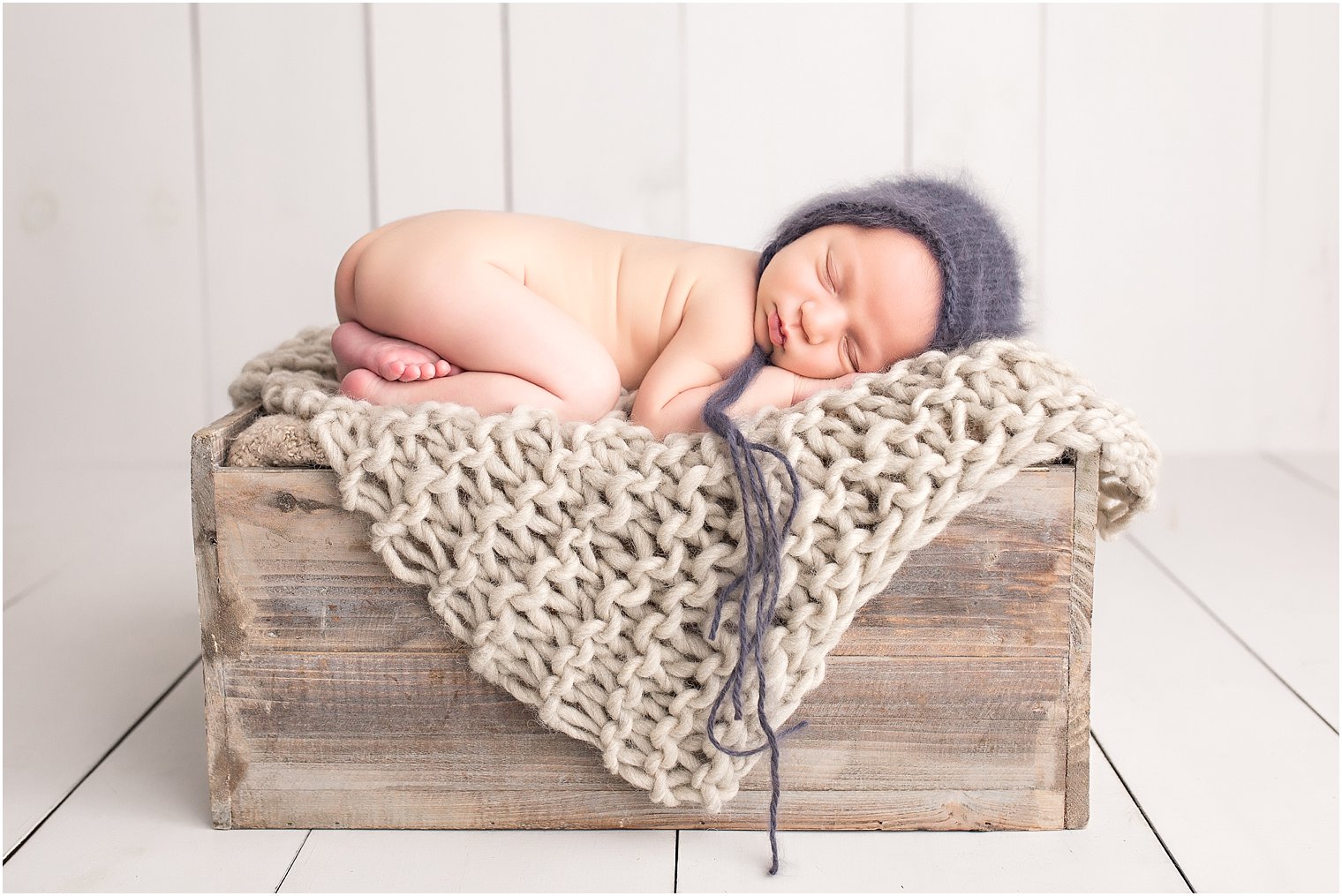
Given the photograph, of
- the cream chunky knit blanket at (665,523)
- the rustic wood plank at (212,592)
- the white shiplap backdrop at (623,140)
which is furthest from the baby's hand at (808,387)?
the white shiplap backdrop at (623,140)

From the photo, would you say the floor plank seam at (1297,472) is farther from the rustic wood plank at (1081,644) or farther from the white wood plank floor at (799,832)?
the rustic wood plank at (1081,644)

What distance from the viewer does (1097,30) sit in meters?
2.09

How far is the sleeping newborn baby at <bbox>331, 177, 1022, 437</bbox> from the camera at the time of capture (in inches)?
44.1

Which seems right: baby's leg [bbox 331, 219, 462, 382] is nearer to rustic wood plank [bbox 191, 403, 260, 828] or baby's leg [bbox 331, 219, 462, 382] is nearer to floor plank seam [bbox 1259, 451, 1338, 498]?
rustic wood plank [bbox 191, 403, 260, 828]

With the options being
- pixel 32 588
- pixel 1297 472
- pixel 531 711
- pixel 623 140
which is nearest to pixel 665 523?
pixel 531 711

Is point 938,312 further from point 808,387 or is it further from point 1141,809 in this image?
point 1141,809

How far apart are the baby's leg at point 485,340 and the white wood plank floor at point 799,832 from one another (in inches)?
14.7

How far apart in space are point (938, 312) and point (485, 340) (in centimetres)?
41

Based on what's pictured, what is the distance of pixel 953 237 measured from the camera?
44.3 inches

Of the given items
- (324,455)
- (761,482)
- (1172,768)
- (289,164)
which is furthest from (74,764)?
(289,164)

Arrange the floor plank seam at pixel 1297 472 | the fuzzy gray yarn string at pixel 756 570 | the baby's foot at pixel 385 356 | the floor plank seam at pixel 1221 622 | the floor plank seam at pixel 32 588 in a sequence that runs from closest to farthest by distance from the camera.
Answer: the fuzzy gray yarn string at pixel 756 570 → the baby's foot at pixel 385 356 → the floor plank seam at pixel 1221 622 → the floor plank seam at pixel 32 588 → the floor plank seam at pixel 1297 472

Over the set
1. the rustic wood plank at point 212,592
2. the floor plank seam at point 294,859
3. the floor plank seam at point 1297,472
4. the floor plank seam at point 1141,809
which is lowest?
the floor plank seam at point 1141,809

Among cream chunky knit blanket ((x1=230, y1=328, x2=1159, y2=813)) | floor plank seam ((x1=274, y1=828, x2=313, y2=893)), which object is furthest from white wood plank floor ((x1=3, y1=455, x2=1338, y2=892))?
cream chunky knit blanket ((x1=230, y1=328, x2=1159, y2=813))

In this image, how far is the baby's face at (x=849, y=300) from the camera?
3.68 ft
